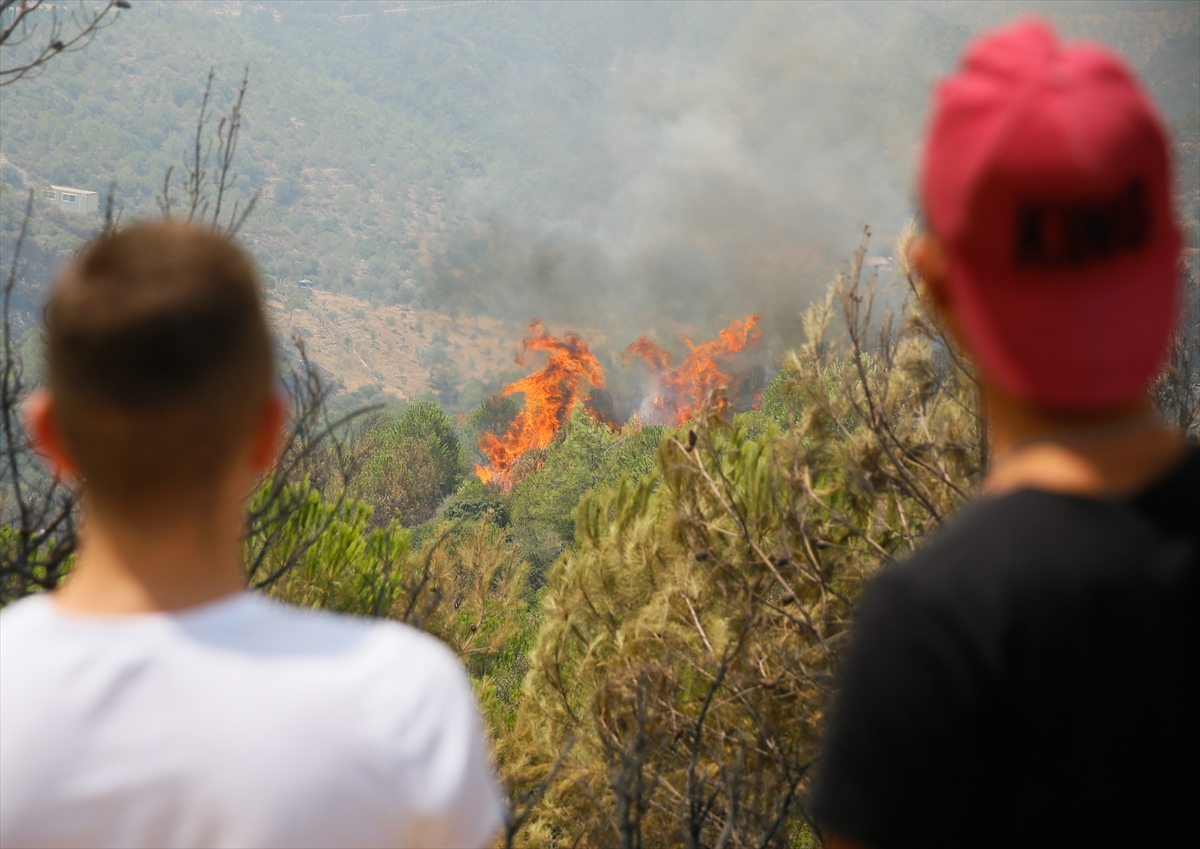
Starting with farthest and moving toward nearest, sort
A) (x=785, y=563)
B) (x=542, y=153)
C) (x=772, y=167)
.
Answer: (x=542, y=153) → (x=772, y=167) → (x=785, y=563)

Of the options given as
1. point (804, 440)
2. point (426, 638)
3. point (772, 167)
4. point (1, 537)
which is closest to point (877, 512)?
point (804, 440)

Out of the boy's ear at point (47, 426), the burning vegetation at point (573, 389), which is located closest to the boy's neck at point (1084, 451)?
the boy's ear at point (47, 426)

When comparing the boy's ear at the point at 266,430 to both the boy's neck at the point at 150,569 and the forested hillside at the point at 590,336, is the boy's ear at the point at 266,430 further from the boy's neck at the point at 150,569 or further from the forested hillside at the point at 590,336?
the forested hillside at the point at 590,336

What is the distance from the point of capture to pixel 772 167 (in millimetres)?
102750

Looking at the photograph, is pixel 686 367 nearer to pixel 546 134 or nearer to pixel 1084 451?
pixel 546 134

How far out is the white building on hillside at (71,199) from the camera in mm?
105188

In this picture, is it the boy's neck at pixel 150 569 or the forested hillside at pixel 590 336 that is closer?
the boy's neck at pixel 150 569

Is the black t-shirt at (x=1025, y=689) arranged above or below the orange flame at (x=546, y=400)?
above

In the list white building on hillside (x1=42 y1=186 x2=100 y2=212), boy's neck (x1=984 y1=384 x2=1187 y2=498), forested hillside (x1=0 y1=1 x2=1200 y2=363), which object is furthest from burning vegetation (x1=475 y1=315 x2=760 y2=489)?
boy's neck (x1=984 y1=384 x2=1187 y2=498)

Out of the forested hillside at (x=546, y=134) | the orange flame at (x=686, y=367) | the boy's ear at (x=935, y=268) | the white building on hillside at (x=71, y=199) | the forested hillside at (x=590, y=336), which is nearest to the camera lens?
the boy's ear at (x=935, y=268)

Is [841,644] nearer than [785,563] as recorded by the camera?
No

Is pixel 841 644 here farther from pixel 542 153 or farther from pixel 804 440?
pixel 542 153

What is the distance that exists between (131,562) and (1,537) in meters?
8.41

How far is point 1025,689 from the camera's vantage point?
0.81m
